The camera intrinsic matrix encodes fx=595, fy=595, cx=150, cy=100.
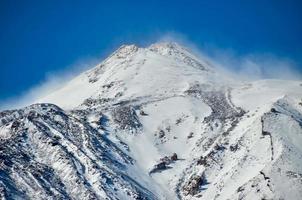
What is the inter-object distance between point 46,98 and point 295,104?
288 feet

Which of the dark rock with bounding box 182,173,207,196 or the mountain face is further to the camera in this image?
the dark rock with bounding box 182,173,207,196

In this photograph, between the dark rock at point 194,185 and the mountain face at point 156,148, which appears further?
the dark rock at point 194,185

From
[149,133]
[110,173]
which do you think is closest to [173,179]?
[110,173]

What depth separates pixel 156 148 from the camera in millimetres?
112688

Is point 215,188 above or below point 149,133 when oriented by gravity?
below

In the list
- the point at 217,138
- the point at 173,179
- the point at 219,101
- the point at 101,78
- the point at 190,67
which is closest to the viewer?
the point at 173,179

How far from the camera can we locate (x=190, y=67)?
192 meters

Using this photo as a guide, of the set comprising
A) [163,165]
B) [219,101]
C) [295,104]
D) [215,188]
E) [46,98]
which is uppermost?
[46,98]

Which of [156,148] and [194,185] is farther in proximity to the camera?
[156,148]

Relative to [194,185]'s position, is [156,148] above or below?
above

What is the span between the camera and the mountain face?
289 feet

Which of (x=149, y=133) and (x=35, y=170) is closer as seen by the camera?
(x=35, y=170)

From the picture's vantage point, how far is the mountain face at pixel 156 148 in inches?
3465

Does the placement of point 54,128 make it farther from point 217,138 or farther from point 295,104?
point 295,104
